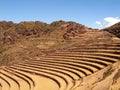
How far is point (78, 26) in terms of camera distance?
51312 millimetres

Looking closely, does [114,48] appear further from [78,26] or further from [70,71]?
[78,26]

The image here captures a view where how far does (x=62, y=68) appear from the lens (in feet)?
81.1

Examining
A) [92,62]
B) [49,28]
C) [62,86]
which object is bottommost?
[62,86]

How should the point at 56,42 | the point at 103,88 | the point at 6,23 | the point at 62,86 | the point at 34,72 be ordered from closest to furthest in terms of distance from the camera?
the point at 103,88, the point at 62,86, the point at 34,72, the point at 56,42, the point at 6,23

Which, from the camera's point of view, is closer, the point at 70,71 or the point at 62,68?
the point at 70,71

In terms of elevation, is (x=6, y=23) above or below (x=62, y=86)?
above

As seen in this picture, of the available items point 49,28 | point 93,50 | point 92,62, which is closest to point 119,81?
point 92,62

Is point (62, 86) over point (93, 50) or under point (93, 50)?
under

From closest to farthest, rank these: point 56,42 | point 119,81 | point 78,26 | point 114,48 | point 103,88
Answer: point 119,81
point 103,88
point 114,48
point 56,42
point 78,26

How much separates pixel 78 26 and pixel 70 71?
29.1m

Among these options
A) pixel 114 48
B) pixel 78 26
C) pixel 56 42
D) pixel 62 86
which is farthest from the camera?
pixel 78 26

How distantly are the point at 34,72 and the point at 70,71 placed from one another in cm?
512

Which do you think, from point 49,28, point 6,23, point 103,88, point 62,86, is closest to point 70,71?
point 62,86

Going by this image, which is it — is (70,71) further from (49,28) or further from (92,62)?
(49,28)
